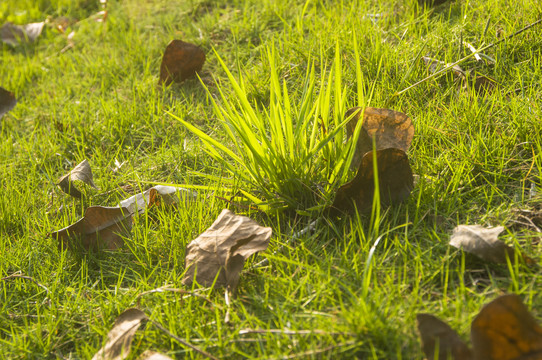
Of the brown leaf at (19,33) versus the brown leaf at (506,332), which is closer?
the brown leaf at (506,332)

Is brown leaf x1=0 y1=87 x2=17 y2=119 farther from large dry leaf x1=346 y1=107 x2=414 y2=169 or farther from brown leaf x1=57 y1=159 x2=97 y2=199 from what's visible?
large dry leaf x1=346 y1=107 x2=414 y2=169

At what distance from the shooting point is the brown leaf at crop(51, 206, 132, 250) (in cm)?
163

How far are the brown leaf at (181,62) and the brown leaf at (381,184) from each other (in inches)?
52.3

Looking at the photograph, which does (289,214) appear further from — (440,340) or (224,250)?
(440,340)

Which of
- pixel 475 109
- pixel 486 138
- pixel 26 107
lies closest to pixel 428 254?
pixel 486 138

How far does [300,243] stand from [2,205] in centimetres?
116

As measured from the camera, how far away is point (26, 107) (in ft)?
8.66

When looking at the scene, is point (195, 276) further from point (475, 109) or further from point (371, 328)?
point (475, 109)

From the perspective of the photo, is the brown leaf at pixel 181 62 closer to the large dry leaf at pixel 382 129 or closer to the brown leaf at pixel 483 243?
the large dry leaf at pixel 382 129

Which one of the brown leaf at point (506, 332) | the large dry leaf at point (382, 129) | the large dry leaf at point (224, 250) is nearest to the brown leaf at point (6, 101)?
the large dry leaf at point (224, 250)

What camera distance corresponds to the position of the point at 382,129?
1.53 m

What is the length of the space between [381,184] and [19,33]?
10.1 ft

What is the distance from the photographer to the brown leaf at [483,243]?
1.20 m

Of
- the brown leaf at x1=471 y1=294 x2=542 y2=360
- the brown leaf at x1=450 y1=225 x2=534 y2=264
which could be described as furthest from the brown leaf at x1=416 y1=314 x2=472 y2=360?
the brown leaf at x1=450 y1=225 x2=534 y2=264
